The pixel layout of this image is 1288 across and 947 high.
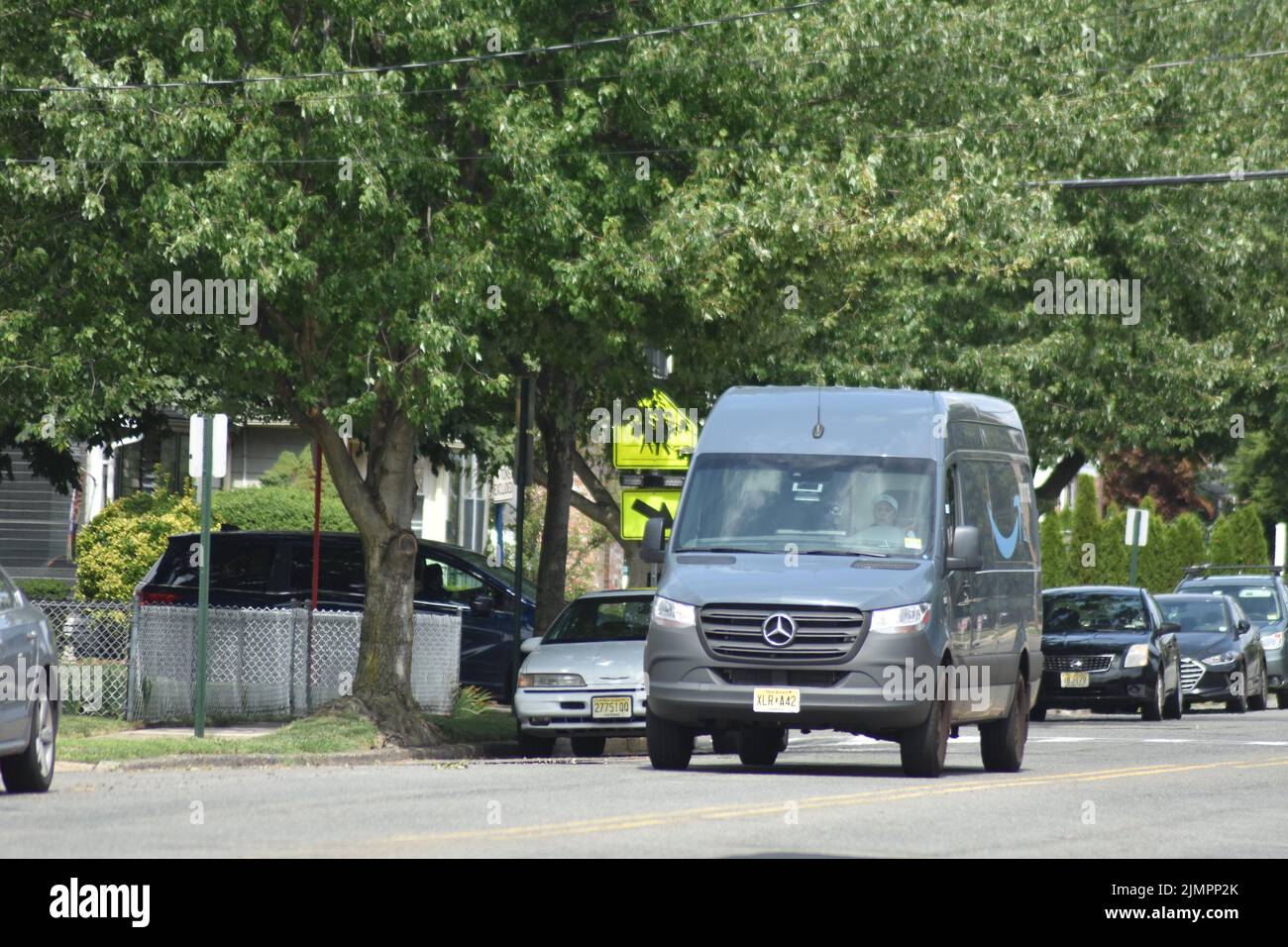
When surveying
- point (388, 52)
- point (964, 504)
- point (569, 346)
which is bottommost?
point (964, 504)

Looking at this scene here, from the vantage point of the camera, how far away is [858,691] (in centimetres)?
1595

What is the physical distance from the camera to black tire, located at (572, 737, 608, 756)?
22.3m

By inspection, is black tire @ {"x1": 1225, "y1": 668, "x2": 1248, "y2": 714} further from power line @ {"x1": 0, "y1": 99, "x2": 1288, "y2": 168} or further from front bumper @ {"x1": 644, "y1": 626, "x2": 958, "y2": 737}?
front bumper @ {"x1": 644, "y1": 626, "x2": 958, "y2": 737}

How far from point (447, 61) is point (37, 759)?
24.9 feet

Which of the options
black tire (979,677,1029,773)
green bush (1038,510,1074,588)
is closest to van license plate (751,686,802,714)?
black tire (979,677,1029,773)

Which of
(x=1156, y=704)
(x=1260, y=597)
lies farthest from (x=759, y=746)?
(x=1260, y=597)

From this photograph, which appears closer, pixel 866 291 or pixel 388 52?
pixel 388 52

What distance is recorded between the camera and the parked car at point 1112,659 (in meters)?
28.0

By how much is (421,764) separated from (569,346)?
4.66 metres

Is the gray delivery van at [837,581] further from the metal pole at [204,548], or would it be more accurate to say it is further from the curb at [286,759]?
the metal pole at [204,548]

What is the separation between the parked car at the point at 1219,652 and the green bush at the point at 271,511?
13.7m

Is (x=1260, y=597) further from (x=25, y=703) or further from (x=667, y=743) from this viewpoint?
(x=25, y=703)

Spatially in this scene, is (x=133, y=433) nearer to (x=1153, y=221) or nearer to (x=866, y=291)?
(x=866, y=291)
